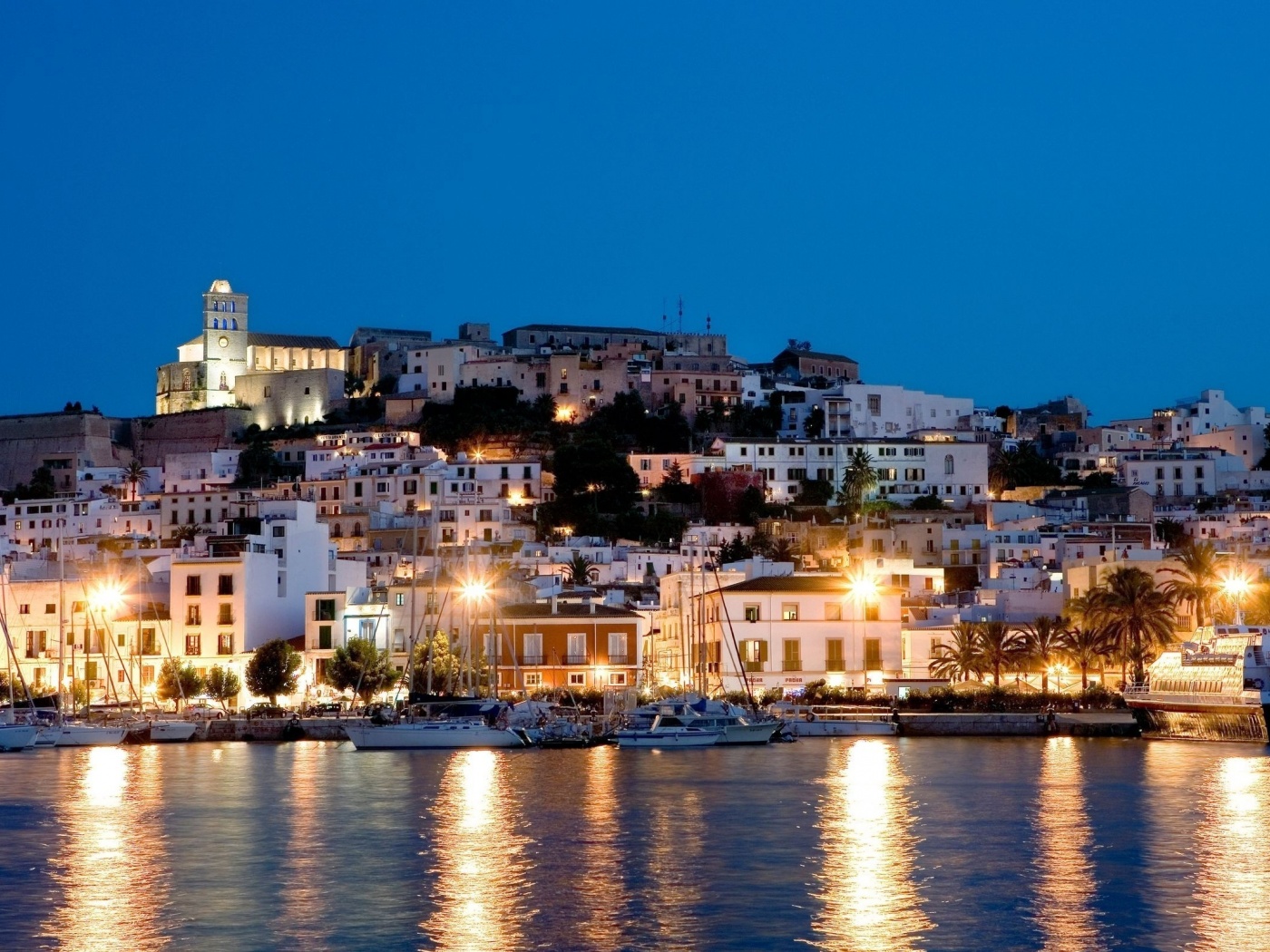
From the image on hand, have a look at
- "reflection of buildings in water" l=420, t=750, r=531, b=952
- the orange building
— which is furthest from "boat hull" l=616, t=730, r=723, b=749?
the orange building

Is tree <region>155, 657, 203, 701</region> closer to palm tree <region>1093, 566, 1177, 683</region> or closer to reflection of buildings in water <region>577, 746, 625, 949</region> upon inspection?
reflection of buildings in water <region>577, 746, 625, 949</region>

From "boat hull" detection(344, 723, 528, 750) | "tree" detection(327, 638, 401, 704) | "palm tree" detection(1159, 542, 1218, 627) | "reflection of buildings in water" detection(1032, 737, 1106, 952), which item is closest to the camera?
"reflection of buildings in water" detection(1032, 737, 1106, 952)

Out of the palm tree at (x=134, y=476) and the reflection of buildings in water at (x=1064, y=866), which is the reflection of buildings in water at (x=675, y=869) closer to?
the reflection of buildings in water at (x=1064, y=866)

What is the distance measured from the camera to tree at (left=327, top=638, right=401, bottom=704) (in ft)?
204

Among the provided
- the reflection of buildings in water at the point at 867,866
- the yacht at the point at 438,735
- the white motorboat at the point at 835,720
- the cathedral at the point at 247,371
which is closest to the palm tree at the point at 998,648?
the white motorboat at the point at 835,720

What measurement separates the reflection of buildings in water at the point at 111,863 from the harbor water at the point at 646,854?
8cm

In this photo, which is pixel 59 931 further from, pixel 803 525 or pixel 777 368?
pixel 777 368

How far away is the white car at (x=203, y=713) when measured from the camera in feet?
204

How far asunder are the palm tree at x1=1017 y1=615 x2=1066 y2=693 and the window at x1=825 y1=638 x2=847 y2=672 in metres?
5.50

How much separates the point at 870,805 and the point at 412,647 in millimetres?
22659

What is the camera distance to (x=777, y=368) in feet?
418

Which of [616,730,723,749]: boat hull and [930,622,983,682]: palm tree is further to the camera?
[930,622,983,682]: palm tree

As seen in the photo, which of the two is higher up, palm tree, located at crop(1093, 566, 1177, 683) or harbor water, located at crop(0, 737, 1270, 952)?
palm tree, located at crop(1093, 566, 1177, 683)

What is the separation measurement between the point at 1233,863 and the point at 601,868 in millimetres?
9596
